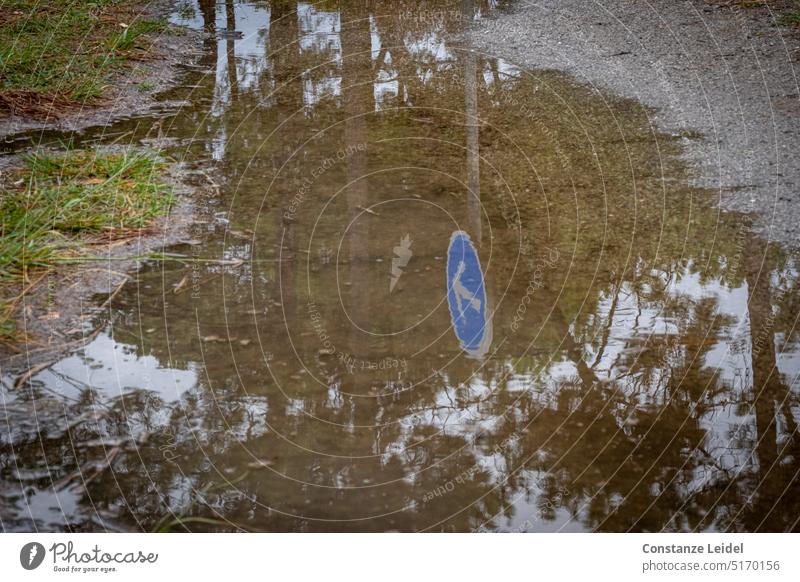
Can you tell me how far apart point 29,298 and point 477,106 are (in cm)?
357

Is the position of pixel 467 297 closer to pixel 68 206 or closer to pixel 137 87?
pixel 68 206

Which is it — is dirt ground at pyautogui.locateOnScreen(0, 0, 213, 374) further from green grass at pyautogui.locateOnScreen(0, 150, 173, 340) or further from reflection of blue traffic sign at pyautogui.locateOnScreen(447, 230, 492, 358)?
reflection of blue traffic sign at pyautogui.locateOnScreen(447, 230, 492, 358)

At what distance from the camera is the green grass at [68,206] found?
3.83 metres

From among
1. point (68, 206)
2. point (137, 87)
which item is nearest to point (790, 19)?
point (137, 87)

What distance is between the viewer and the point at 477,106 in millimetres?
6055

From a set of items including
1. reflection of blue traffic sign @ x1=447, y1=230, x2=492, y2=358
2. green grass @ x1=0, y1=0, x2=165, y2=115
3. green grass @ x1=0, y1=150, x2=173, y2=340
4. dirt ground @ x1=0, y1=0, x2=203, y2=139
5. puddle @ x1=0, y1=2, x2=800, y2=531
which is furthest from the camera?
green grass @ x1=0, y1=0, x2=165, y2=115

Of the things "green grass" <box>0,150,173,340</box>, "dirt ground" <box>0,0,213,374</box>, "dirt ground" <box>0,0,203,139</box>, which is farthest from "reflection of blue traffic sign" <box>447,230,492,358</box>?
"dirt ground" <box>0,0,203,139</box>

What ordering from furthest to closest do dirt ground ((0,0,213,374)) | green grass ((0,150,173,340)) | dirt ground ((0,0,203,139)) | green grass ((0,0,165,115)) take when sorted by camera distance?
green grass ((0,0,165,115)) → dirt ground ((0,0,203,139)) → green grass ((0,150,173,340)) → dirt ground ((0,0,213,374))

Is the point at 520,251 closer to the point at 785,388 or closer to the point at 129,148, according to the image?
the point at 785,388

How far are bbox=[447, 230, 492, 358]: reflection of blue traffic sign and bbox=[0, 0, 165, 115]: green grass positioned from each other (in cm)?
360

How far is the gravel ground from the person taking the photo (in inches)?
185

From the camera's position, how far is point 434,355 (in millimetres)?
3348

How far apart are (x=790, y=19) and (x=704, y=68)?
143cm

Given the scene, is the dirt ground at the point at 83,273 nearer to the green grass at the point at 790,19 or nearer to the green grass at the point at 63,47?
the green grass at the point at 63,47
